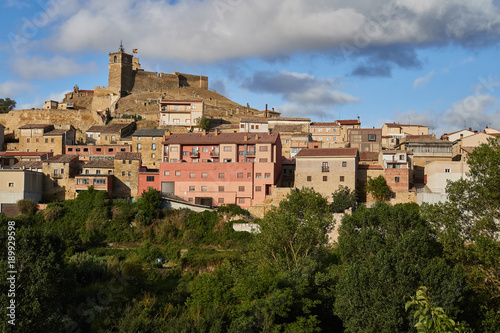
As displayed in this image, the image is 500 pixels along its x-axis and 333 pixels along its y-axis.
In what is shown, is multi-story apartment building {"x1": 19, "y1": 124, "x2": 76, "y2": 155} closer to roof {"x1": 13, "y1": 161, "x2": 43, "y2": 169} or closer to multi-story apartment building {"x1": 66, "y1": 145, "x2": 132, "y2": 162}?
multi-story apartment building {"x1": 66, "y1": 145, "x2": 132, "y2": 162}

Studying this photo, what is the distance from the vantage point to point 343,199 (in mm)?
38500

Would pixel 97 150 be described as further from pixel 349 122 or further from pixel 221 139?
pixel 349 122

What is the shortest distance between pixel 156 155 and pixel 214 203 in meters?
10.9

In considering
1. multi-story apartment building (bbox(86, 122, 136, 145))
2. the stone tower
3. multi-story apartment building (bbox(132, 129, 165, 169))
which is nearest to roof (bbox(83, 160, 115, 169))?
multi-story apartment building (bbox(132, 129, 165, 169))

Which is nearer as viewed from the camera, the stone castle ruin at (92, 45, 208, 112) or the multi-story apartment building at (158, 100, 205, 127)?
the multi-story apartment building at (158, 100, 205, 127)

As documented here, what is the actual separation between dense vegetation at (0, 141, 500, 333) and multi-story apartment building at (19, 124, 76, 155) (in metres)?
26.1

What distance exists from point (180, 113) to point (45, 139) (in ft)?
49.5

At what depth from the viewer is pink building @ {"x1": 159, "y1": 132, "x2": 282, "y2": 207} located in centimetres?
4234

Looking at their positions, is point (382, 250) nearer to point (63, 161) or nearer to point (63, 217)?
point (63, 217)

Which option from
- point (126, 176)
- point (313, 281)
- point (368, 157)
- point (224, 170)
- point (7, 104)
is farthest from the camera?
point (7, 104)

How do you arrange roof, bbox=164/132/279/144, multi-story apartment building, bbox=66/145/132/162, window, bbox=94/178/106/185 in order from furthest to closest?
multi-story apartment building, bbox=66/145/132/162 → roof, bbox=164/132/279/144 → window, bbox=94/178/106/185

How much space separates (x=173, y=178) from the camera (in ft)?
143

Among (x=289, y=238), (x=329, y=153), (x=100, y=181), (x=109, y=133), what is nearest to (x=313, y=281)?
(x=289, y=238)

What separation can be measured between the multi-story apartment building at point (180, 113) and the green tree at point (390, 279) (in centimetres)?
4059
